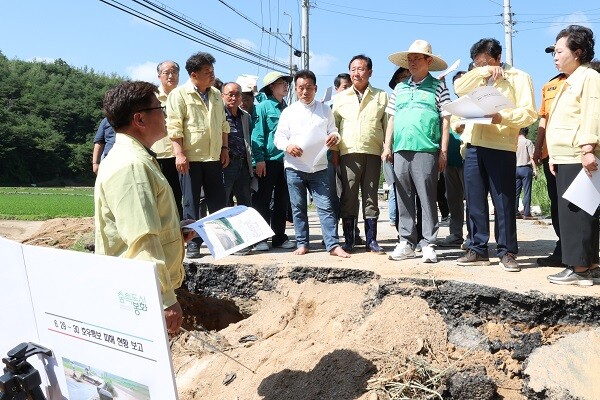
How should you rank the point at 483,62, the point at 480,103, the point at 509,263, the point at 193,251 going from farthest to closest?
1. the point at 193,251
2. the point at 483,62
3. the point at 509,263
4. the point at 480,103

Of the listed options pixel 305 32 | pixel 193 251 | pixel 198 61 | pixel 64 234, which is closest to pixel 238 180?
pixel 193 251

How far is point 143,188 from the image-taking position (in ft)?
8.25

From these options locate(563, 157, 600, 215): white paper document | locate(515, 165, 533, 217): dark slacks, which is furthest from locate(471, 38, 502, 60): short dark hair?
locate(515, 165, 533, 217): dark slacks

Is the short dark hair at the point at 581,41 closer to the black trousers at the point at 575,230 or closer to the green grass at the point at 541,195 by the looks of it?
the black trousers at the point at 575,230

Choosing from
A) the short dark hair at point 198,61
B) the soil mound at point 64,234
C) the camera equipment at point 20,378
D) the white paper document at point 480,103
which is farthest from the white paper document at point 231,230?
the soil mound at point 64,234

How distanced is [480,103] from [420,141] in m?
0.71

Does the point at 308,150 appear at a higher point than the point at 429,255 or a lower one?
higher

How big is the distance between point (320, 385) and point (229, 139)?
333 centimetres

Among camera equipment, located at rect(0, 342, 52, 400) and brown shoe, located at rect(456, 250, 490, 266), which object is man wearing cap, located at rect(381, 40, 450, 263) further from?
camera equipment, located at rect(0, 342, 52, 400)

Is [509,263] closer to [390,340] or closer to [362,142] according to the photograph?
[390,340]

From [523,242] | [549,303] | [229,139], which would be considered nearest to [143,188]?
[549,303]

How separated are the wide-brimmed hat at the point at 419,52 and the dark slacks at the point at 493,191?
2.75 ft

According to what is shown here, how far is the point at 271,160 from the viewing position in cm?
633

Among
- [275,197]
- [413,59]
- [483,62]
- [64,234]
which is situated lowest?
[64,234]
